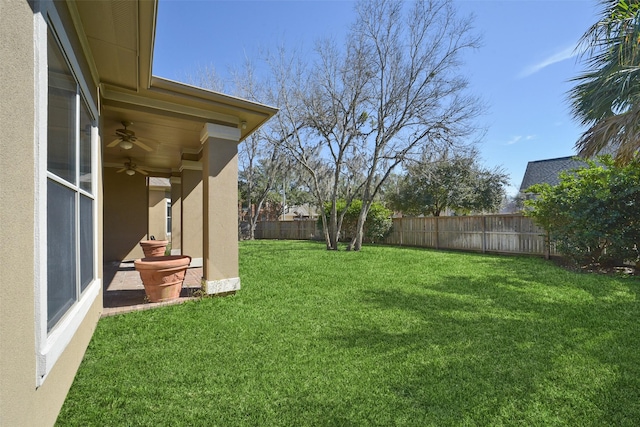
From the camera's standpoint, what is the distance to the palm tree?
4816 mm

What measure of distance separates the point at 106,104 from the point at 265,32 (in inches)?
396

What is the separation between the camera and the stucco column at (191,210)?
7688 millimetres

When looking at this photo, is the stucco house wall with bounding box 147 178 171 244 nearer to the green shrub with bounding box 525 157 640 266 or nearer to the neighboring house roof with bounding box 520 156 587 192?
the green shrub with bounding box 525 157 640 266

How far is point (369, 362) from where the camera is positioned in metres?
2.96

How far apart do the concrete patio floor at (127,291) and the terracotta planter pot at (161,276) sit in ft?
0.44

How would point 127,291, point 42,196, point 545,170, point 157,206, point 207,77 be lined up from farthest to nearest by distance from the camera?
point 545,170, point 207,77, point 157,206, point 127,291, point 42,196

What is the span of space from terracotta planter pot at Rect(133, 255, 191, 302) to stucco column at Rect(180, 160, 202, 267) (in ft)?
9.74

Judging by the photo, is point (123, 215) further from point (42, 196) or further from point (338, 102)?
point (338, 102)

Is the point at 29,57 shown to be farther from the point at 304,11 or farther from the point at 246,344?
the point at 304,11

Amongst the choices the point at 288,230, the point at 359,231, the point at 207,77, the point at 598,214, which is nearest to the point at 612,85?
the point at 598,214

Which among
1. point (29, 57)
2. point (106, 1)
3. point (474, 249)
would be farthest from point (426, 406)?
point (474, 249)

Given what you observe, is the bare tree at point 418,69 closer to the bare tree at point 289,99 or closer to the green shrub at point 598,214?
the bare tree at point 289,99

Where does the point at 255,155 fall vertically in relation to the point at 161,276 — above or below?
above

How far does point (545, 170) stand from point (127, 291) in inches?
A: 888
